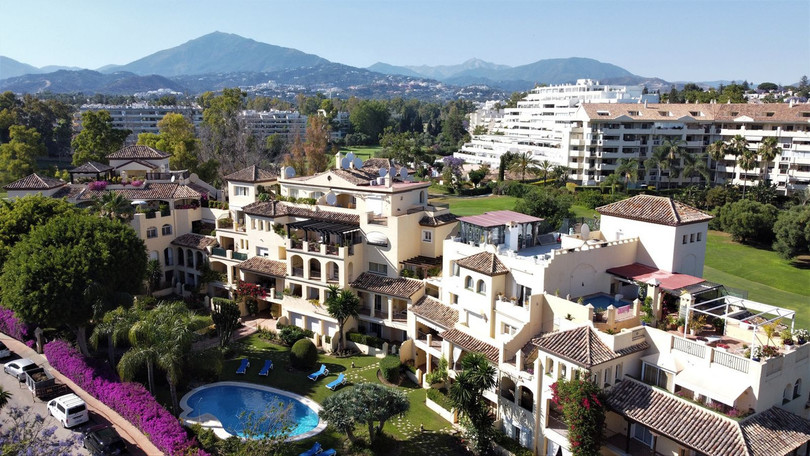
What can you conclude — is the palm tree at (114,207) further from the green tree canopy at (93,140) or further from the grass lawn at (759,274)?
the grass lawn at (759,274)

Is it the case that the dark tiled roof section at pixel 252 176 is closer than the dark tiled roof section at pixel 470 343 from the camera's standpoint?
No

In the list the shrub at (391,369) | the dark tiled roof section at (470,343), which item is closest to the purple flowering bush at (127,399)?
the shrub at (391,369)

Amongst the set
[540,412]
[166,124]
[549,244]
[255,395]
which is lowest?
[255,395]

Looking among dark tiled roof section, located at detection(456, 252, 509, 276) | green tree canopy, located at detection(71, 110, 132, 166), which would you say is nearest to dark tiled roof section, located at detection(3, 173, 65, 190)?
green tree canopy, located at detection(71, 110, 132, 166)

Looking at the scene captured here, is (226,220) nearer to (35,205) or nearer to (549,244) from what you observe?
(35,205)

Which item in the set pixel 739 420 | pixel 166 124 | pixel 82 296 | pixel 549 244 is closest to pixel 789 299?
pixel 549 244

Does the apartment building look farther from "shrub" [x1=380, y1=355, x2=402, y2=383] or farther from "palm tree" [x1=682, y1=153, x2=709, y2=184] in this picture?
"palm tree" [x1=682, y1=153, x2=709, y2=184]

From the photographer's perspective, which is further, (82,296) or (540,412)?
(82,296)

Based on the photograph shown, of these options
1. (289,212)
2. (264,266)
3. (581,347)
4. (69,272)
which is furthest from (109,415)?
(581,347)
